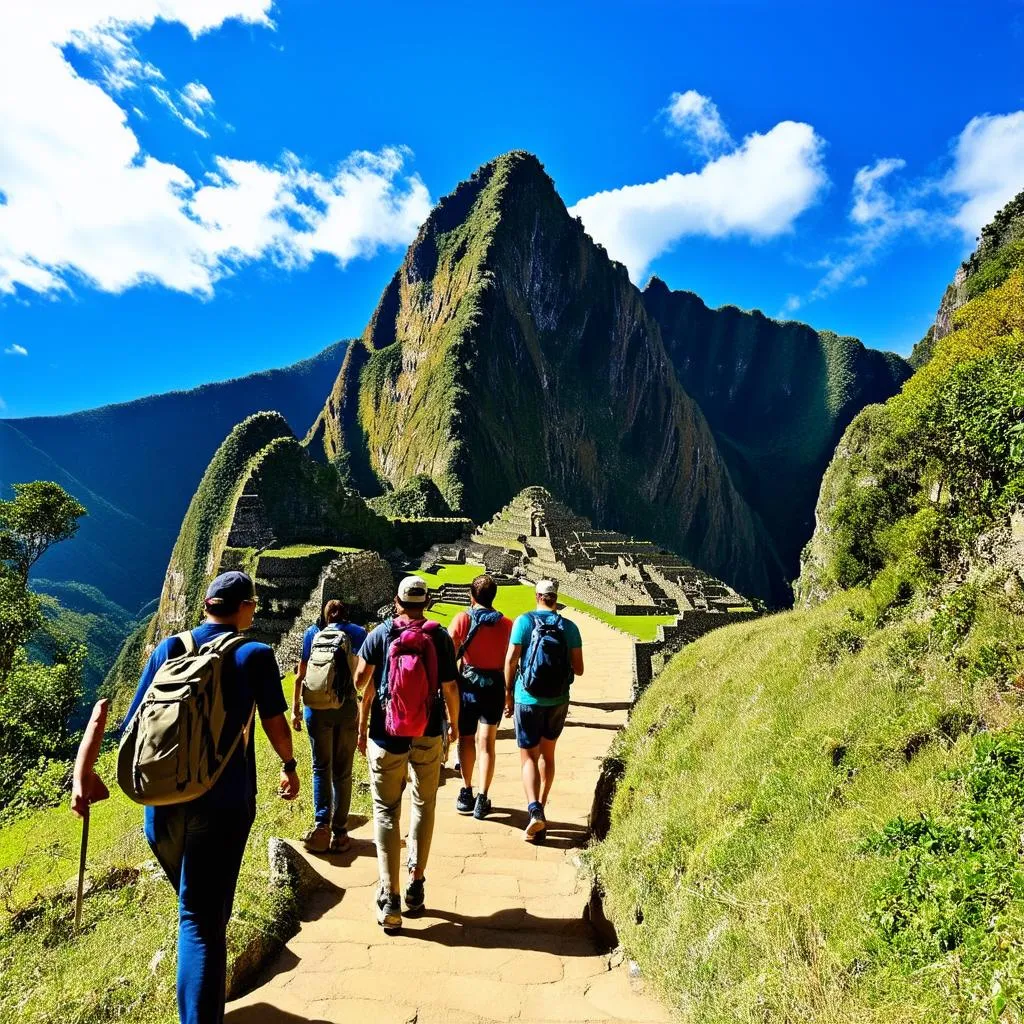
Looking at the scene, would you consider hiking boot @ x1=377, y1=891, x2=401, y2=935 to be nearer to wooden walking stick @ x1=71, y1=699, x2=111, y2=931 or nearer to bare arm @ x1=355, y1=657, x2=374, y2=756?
bare arm @ x1=355, y1=657, x2=374, y2=756

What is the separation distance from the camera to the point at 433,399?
12088 centimetres

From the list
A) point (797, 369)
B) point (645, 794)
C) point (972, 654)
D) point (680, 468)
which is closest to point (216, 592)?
point (645, 794)

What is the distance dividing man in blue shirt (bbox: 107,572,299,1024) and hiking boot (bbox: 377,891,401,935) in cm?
100

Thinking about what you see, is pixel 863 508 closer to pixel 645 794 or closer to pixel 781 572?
pixel 645 794

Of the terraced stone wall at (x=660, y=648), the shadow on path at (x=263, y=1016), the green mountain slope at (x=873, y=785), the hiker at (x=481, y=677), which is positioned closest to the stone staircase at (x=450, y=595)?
the terraced stone wall at (x=660, y=648)

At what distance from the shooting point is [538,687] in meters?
5.20

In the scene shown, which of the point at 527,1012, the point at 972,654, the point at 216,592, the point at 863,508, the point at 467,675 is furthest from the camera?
the point at 863,508

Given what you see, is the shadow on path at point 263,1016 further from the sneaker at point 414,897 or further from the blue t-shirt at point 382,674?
the blue t-shirt at point 382,674

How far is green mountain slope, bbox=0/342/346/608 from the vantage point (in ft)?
441

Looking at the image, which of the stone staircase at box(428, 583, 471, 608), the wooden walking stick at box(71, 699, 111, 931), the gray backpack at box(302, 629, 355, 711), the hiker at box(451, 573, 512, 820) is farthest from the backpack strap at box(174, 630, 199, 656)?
the stone staircase at box(428, 583, 471, 608)

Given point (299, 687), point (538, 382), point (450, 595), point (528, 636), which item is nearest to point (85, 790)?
point (299, 687)

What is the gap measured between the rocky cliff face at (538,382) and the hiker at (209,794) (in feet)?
368

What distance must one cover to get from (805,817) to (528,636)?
7.96 feet

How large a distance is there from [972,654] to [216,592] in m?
4.80
